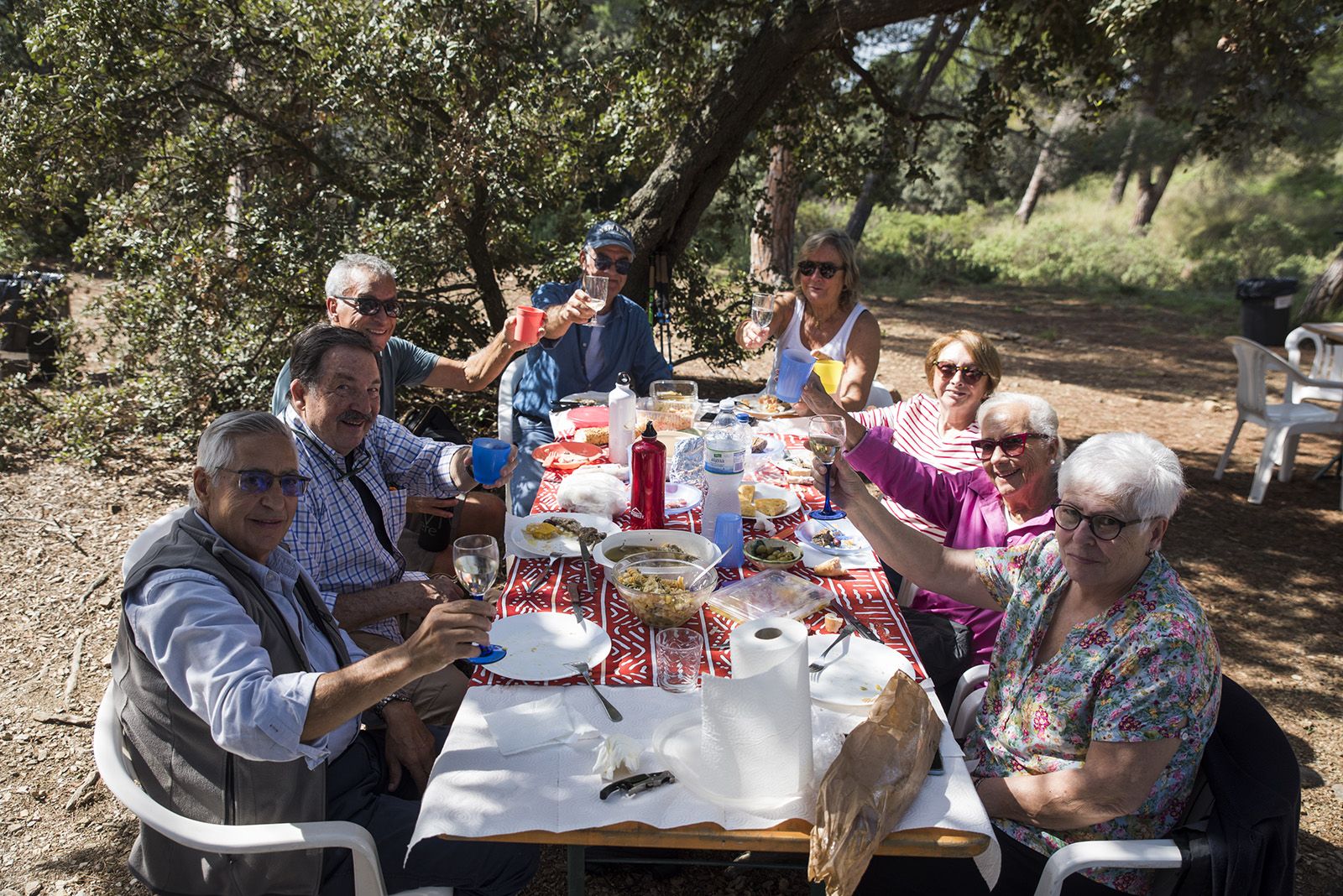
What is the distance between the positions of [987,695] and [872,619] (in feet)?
1.17

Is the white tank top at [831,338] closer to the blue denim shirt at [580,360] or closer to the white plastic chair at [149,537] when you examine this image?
the blue denim shirt at [580,360]

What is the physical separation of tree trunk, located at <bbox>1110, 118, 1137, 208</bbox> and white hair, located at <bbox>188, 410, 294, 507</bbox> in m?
27.6

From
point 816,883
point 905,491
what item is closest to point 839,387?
point 905,491

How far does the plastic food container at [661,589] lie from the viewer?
2.38 metres

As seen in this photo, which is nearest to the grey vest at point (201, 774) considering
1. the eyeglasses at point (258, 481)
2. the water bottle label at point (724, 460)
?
the eyeglasses at point (258, 481)

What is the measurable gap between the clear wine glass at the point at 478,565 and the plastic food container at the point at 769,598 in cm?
73

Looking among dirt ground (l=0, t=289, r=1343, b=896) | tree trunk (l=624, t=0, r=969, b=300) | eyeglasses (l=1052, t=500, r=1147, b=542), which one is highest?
tree trunk (l=624, t=0, r=969, b=300)

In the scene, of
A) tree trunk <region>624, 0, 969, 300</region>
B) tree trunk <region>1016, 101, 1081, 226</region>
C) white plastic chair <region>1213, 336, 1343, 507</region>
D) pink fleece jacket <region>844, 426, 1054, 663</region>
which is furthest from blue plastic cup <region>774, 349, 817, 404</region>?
tree trunk <region>1016, 101, 1081, 226</region>

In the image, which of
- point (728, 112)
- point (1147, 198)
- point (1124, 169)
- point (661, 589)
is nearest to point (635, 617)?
point (661, 589)

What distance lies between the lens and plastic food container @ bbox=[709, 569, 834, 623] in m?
2.50

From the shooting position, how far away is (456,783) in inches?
69.5

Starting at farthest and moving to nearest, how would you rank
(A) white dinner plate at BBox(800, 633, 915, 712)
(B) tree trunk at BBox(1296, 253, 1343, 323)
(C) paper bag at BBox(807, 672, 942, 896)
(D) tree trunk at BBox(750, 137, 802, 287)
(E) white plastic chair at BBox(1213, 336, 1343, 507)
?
1. (B) tree trunk at BBox(1296, 253, 1343, 323)
2. (D) tree trunk at BBox(750, 137, 802, 287)
3. (E) white plastic chair at BBox(1213, 336, 1343, 507)
4. (A) white dinner plate at BBox(800, 633, 915, 712)
5. (C) paper bag at BBox(807, 672, 942, 896)

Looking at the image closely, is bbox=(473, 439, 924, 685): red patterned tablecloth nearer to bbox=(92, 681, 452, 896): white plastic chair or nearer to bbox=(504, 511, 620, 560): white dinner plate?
bbox=(504, 511, 620, 560): white dinner plate

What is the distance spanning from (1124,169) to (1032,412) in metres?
26.7
